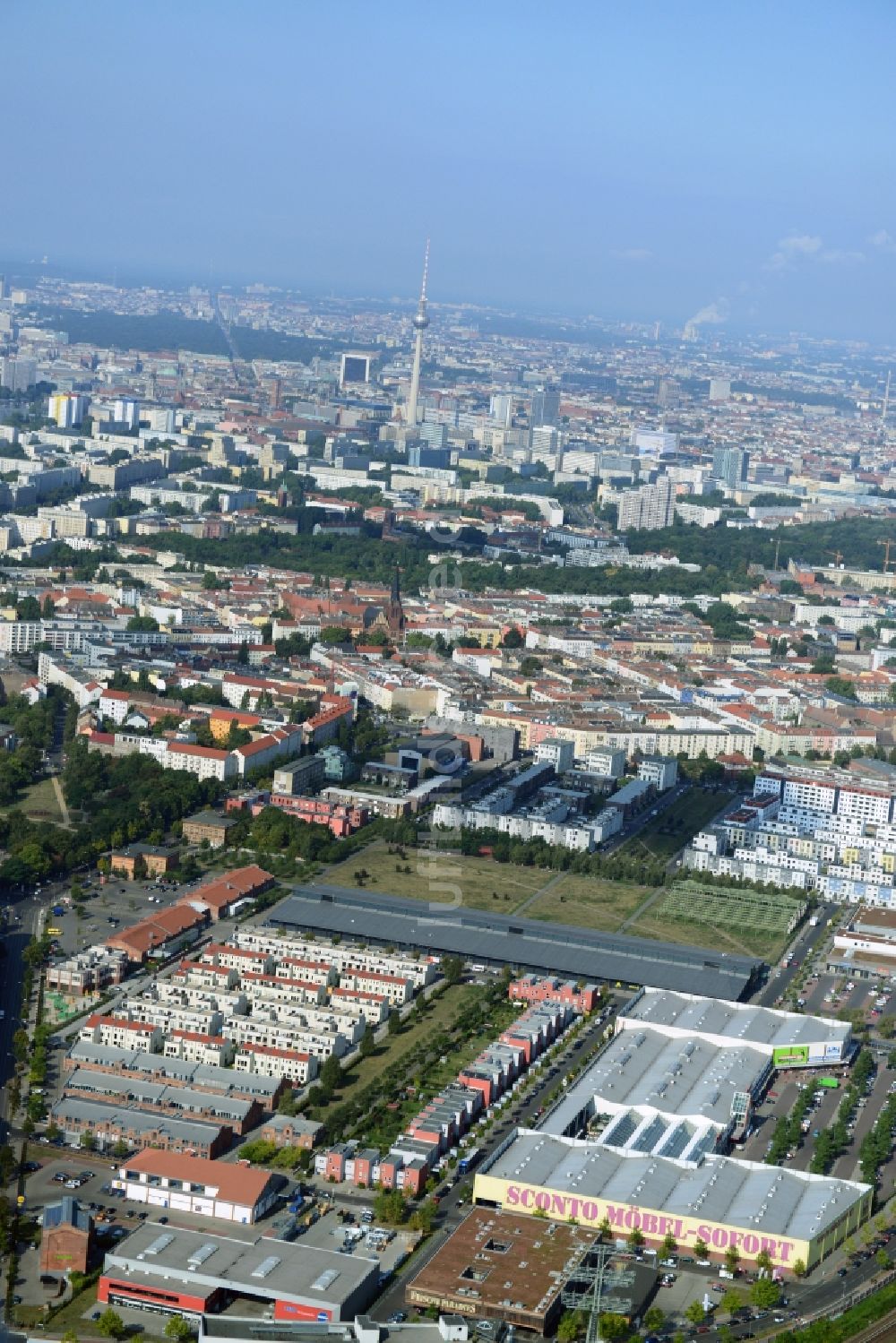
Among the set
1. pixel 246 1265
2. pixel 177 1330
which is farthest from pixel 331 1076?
pixel 177 1330

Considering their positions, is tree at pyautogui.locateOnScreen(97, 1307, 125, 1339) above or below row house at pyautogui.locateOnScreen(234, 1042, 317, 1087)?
below

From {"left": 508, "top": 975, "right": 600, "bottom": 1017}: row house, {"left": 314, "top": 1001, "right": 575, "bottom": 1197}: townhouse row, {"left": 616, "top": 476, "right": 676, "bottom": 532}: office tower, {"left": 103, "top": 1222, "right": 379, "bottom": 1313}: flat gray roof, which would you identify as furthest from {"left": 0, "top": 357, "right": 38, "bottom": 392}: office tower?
{"left": 103, "top": 1222, "right": 379, "bottom": 1313}: flat gray roof

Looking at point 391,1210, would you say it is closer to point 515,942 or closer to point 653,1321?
point 653,1321

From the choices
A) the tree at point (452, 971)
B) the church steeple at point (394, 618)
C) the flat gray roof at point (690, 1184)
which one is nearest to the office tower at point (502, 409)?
the church steeple at point (394, 618)

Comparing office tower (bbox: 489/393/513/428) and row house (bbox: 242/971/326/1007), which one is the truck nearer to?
row house (bbox: 242/971/326/1007)

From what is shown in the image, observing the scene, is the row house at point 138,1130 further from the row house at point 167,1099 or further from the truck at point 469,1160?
the truck at point 469,1160

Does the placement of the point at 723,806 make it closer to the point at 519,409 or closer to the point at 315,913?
the point at 315,913
